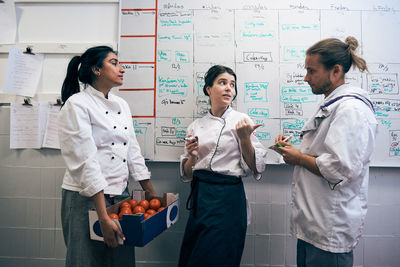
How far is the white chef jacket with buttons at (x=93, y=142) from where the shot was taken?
3.91 ft

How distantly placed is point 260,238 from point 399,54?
1.84 m

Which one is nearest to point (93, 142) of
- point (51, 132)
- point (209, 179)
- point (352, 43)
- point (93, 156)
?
point (93, 156)

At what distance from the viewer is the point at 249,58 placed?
1.95 m

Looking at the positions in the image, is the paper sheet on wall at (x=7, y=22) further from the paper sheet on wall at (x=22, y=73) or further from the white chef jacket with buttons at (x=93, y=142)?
the white chef jacket with buttons at (x=93, y=142)

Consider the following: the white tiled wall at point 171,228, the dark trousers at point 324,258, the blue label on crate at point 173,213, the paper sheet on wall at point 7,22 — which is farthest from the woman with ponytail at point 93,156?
the paper sheet on wall at point 7,22

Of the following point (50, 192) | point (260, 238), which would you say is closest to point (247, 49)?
point (260, 238)

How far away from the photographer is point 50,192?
1.99 m

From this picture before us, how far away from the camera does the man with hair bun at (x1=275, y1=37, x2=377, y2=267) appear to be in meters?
1.09

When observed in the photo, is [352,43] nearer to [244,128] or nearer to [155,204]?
[244,128]

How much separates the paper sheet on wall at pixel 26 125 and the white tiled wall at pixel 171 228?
75 mm

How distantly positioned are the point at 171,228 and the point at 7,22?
2167 millimetres

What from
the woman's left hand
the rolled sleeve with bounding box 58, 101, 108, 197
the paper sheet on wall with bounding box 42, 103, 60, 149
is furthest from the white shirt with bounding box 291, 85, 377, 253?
the paper sheet on wall with bounding box 42, 103, 60, 149

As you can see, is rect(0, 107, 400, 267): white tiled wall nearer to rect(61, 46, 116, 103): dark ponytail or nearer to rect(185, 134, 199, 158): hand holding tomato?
rect(185, 134, 199, 158): hand holding tomato

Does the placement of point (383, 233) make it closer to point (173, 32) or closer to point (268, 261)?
point (268, 261)
